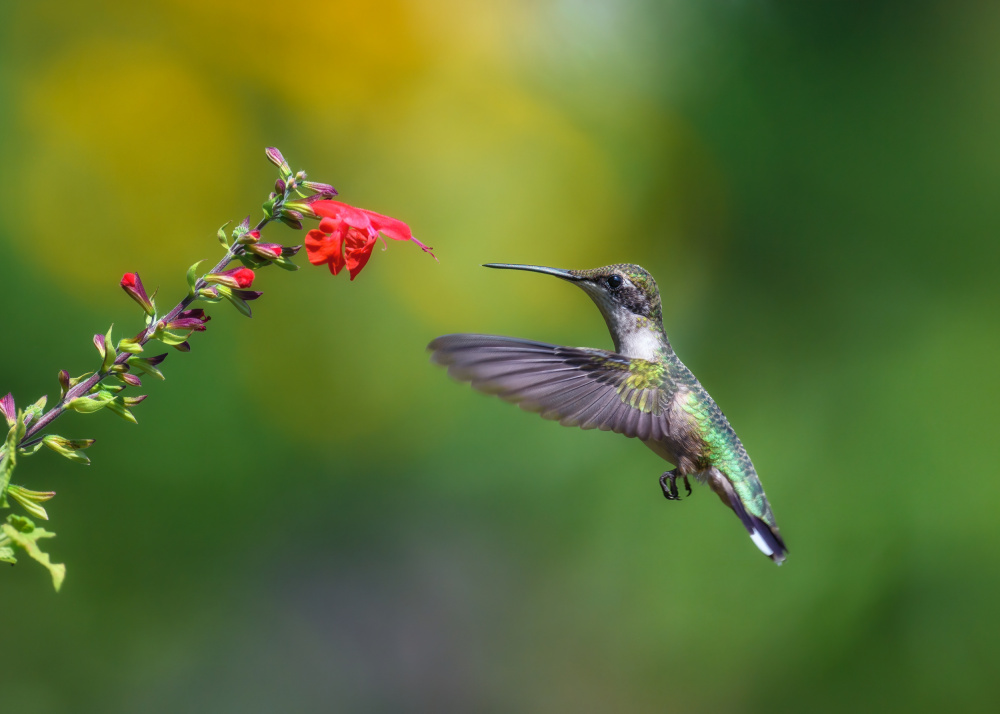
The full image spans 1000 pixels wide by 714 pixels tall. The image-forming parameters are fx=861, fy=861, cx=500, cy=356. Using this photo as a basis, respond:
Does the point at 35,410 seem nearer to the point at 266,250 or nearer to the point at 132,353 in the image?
the point at 132,353

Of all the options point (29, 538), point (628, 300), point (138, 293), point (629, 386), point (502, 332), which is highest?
point (502, 332)

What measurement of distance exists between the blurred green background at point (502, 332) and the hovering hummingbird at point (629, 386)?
74.4 inches

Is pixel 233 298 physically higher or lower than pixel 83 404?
higher

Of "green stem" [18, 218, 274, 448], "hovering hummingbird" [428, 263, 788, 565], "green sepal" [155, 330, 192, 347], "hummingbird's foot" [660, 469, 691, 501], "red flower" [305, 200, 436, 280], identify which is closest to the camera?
"green stem" [18, 218, 274, 448]

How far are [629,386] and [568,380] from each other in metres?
0.18

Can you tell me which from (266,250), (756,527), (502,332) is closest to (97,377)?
(266,250)

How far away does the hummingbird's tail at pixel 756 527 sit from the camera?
1938mm

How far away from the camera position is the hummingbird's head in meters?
2.11

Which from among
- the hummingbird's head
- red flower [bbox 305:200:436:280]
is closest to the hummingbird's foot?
the hummingbird's head

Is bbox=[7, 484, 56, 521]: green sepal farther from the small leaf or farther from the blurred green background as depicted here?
the blurred green background

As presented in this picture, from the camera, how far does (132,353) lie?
1.10 m

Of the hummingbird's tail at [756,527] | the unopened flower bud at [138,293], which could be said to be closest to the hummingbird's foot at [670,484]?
the hummingbird's tail at [756,527]

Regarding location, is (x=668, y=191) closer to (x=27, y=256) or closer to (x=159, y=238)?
Result: (x=159, y=238)

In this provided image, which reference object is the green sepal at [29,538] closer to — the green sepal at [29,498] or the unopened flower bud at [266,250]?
the green sepal at [29,498]
